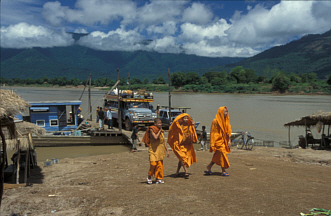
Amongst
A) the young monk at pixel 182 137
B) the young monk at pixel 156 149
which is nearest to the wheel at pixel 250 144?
the young monk at pixel 182 137

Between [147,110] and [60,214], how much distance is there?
14649mm

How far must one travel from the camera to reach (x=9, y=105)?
19.2 ft

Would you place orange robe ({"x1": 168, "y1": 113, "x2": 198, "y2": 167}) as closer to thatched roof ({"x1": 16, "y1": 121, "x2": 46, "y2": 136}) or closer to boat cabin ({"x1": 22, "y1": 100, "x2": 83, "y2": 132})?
thatched roof ({"x1": 16, "y1": 121, "x2": 46, "y2": 136})

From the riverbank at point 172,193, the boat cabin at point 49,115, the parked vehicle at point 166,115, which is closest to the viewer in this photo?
the riverbank at point 172,193

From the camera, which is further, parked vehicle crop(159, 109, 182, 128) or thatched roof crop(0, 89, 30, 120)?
parked vehicle crop(159, 109, 182, 128)

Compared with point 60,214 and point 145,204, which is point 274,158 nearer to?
point 145,204

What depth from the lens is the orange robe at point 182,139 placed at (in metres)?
6.68

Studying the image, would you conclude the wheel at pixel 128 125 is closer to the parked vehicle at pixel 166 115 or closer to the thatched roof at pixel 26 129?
the parked vehicle at pixel 166 115

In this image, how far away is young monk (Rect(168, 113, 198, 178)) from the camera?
6668 millimetres

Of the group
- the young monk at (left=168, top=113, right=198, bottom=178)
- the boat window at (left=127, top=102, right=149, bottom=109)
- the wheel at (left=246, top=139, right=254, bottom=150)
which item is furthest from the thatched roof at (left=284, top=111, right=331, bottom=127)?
the boat window at (left=127, top=102, right=149, bottom=109)

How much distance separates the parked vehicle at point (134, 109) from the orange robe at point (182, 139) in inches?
468

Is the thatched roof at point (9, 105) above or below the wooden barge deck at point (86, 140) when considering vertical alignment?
above

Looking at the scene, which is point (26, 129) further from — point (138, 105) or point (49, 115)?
point (138, 105)

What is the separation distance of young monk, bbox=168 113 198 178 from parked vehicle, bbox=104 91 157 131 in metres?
11.9
